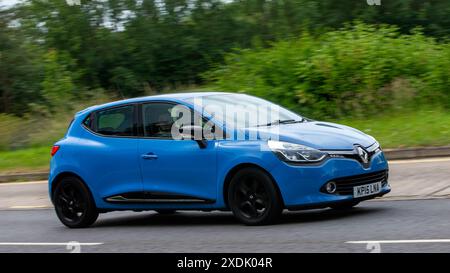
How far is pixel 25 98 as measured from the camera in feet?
103

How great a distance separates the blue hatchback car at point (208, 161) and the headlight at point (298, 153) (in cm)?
1

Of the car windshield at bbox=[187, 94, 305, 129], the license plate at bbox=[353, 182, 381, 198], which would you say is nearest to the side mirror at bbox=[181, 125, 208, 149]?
the car windshield at bbox=[187, 94, 305, 129]

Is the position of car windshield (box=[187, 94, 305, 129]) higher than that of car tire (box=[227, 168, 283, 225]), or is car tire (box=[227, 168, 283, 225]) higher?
car windshield (box=[187, 94, 305, 129])

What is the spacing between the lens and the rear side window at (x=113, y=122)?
36.4ft

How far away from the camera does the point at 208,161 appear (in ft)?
33.2

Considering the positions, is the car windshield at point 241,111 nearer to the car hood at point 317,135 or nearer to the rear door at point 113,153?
the car hood at point 317,135

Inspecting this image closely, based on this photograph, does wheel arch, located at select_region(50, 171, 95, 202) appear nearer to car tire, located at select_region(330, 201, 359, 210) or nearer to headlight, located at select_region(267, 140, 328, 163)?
headlight, located at select_region(267, 140, 328, 163)

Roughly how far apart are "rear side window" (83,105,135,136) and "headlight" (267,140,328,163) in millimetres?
2194

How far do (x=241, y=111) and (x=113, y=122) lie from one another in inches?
70.5

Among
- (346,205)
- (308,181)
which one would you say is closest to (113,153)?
(308,181)

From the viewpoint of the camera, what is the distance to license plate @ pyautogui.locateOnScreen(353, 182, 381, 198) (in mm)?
9773

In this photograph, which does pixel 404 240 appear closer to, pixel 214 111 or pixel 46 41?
pixel 214 111

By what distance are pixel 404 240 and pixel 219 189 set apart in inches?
96.8

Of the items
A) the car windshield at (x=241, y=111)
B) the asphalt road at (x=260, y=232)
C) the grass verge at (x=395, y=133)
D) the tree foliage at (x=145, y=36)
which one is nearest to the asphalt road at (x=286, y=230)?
the asphalt road at (x=260, y=232)
